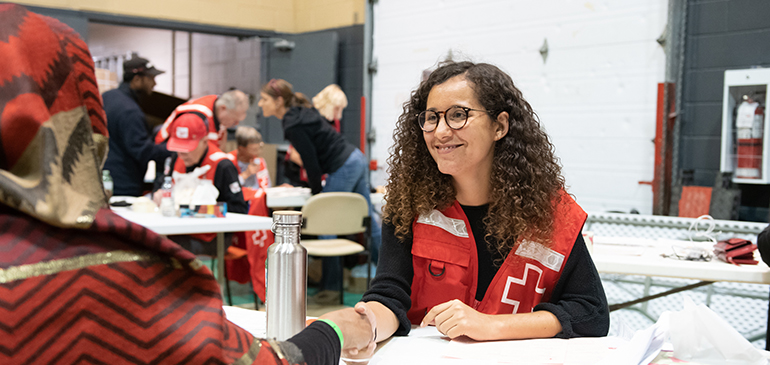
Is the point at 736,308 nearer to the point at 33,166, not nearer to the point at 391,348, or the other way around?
the point at 391,348

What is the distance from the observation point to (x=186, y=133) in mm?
3307

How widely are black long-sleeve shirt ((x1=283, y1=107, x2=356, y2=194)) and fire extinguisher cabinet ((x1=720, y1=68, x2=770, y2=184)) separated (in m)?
2.65

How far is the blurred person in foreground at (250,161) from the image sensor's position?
480cm

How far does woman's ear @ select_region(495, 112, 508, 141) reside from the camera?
1350 millimetres

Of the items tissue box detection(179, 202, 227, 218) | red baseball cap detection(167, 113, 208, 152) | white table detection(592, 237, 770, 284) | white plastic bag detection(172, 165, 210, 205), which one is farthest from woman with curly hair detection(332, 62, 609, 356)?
red baseball cap detection(167, 113, 208, 152)

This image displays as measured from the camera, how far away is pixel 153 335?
0.54 meters

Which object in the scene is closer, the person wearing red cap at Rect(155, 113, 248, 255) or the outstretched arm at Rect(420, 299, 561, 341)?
the outstretched arm at Rect(420, 299, 561, 341)

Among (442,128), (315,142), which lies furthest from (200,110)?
(442,128)

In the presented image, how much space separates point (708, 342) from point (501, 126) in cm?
63

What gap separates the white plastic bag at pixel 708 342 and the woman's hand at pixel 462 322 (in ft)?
1.12

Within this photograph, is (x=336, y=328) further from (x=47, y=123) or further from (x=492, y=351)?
(x=47, y=123)

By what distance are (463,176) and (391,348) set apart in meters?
0.48

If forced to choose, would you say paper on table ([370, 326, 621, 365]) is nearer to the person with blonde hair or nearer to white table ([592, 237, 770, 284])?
white table ([592, 237, 770, 284])

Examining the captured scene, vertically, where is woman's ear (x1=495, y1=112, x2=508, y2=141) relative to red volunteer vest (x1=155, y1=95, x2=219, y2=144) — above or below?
below
